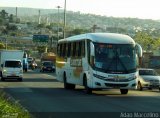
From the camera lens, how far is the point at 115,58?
97.6 ft

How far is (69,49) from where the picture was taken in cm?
3531

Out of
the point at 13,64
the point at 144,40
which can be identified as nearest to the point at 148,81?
the point at 13,64

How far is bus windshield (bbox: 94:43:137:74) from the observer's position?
29.5m

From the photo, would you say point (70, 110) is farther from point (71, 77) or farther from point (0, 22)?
point (0, 22)

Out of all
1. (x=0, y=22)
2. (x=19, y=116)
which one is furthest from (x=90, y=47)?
(x=0, y=22)

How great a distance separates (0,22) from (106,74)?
485 feet

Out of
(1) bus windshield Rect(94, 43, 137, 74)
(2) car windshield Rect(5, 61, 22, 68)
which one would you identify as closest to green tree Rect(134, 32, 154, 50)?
(2) car windshield Rect(5, 61, 22, 68)

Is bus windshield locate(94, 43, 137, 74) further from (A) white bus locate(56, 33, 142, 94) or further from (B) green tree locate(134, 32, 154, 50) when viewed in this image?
(B) green tree locate(134, 32, 154, 50)

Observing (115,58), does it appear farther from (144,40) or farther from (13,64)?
(144,40)

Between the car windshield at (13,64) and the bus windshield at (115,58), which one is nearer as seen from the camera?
the bus windshield at (115,58)

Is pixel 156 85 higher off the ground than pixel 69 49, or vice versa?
pixel 69 49

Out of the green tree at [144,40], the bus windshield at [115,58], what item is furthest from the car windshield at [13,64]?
the green tree at [144,40]

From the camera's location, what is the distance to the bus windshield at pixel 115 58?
96.7 ft

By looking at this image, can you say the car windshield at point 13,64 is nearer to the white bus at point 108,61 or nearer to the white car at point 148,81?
the white car at point 148,81
